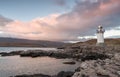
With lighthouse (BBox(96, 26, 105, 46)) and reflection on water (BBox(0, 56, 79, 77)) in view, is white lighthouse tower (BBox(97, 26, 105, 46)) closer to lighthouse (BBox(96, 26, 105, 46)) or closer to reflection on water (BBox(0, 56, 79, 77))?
lighthouse (BBox(96, 26, 105, 46))

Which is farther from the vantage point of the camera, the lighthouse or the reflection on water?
the lighthouse

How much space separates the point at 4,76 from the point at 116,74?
20.6 meters

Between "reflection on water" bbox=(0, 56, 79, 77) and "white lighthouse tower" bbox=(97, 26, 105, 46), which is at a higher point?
"white lighthouse tower" bbox=(97, 26, 105, 46)

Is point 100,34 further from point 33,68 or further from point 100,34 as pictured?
point 33,68

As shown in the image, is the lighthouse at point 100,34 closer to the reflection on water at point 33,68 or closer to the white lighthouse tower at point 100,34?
the white lighthouse tower at point 100,34

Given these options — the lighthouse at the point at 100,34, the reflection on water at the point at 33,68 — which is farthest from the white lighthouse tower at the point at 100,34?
the reflection on water at the point at 33,68

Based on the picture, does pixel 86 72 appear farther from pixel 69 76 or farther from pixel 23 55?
pixel 23 55

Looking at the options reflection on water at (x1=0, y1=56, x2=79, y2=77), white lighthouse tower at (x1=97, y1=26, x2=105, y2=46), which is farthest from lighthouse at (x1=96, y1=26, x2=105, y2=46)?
reflection on water at (x1=0, y1=56, x2=79, y2=77)

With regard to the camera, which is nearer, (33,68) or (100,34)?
(33,68)


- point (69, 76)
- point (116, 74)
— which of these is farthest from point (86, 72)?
point (69, 76)

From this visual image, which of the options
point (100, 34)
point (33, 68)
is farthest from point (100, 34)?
point (33, 68)

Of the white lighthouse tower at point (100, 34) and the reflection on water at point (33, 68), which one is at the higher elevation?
the white lighthouse tower at point (100, 34)

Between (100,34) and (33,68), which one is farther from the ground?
(100,34)

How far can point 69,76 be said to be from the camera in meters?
27.1
